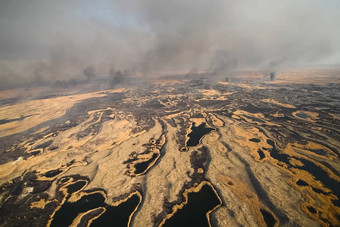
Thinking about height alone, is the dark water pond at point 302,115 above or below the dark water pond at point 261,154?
below

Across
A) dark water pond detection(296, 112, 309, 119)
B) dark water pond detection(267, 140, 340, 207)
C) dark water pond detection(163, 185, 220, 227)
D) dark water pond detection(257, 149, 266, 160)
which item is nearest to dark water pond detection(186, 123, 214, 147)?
dark water pond detection(257, 149, 266, 160)

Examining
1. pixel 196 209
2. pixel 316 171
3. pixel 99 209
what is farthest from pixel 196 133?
pixel 99 209

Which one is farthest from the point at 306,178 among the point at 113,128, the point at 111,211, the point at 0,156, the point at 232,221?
the point at 0,156

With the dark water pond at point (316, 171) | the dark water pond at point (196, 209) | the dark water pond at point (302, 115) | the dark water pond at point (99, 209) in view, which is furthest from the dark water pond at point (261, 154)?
the dark water pond at point (302, 115)

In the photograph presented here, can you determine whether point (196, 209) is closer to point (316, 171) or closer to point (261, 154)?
point (261, 154)

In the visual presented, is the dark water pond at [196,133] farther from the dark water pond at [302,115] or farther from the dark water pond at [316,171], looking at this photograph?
the dark water pond at [302,115]

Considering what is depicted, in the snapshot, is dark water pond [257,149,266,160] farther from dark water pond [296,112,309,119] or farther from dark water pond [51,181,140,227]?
dark water pond [296,112,309,119]
